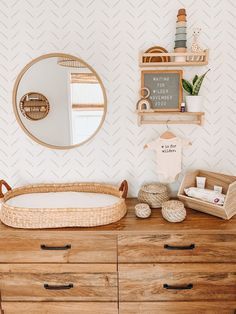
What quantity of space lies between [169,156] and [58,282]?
99 cm

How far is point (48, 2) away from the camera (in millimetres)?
1759

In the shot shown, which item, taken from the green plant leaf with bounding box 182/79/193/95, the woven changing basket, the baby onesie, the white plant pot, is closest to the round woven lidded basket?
the baby onesie

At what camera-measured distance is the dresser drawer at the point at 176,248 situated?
5.01 ft

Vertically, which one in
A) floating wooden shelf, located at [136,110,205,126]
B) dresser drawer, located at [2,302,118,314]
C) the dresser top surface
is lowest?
dresser drawer, located at [2,302,118,314]

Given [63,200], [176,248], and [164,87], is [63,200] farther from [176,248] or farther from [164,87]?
[164,87]

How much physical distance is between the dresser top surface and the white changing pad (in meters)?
0.15

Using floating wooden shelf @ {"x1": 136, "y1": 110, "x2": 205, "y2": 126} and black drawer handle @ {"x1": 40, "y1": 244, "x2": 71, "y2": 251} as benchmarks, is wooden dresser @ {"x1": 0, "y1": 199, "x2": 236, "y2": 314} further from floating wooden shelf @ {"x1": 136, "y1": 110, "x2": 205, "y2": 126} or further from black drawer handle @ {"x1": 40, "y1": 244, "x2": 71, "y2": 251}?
floating wooden shelf @ {"x1": 136, "y1": 110, "x2": 205, "y2": 126}

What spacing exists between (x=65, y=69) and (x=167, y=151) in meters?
0.82

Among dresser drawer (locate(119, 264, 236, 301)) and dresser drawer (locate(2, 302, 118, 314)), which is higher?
dresser drawer (locate(119, 264, 236, 301))

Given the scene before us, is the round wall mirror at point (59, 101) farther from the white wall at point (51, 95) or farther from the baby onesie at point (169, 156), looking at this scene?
the baby onesie at point (169, 156)

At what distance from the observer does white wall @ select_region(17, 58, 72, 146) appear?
5.91ft

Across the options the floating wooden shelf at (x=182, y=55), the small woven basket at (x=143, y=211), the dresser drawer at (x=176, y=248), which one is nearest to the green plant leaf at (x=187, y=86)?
the floating wooden shelf at (x=182, y=55)

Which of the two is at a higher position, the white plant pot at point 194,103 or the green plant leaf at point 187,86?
the green plant leaf at point 187,86

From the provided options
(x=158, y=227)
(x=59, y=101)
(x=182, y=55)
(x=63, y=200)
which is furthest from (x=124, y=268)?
(x=182, y=55)
